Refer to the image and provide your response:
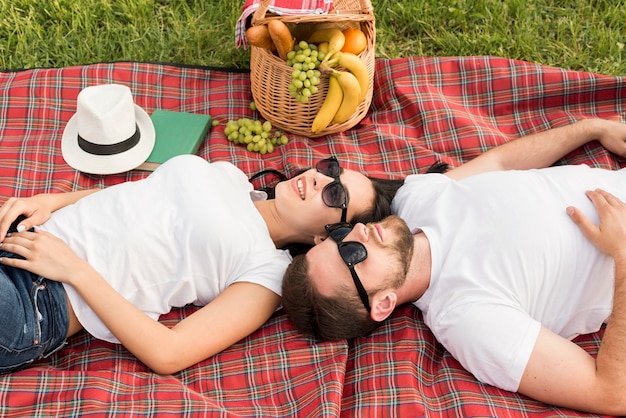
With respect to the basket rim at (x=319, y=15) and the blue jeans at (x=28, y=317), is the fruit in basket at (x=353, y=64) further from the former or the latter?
the blue jeans at (x=28, y=317)

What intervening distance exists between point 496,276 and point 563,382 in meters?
0.54

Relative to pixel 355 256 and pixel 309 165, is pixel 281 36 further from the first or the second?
pixel 355 256

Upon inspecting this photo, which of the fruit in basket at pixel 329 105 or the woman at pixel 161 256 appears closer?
the woman at pixel 161 256

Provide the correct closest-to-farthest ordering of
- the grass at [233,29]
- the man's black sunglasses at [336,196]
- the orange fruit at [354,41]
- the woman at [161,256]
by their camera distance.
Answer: the woman at [161,256] → the man's black sunglasses at [336,196] → the orange fruit at [354,41] → the grass at [233,29]

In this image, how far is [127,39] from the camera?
16.8 ft

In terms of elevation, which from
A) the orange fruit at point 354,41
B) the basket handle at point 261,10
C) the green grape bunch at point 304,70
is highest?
the basket handle at point 261,10

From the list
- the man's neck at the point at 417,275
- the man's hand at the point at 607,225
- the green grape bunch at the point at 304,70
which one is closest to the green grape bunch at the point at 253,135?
the green grape bunch at the point at 304,70

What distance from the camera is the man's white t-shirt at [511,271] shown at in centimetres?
276

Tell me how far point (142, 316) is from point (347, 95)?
6.59 ft

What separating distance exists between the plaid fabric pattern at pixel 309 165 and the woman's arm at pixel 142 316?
141mm

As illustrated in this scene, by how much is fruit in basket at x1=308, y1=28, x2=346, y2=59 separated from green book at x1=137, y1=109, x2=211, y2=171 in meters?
Result: 0.94

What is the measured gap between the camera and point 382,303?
2.95m

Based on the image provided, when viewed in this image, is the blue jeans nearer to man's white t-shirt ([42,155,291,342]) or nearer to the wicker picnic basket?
man's white t-shirt ([42,155,291,342])

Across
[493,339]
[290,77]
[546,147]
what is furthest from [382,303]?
[290,77]
